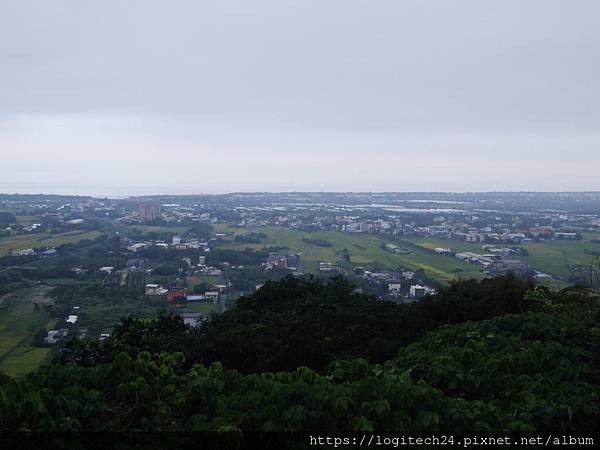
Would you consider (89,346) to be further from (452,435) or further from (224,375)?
(452,435)

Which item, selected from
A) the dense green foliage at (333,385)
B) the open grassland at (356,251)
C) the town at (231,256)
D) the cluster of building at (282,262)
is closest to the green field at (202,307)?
the town at (231,256)

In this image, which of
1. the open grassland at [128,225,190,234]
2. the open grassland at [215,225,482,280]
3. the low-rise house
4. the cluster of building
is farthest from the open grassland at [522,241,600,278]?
the open grassland at [128,225,190,234]

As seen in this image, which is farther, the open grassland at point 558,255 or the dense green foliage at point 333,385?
the open grassland at point 558,255

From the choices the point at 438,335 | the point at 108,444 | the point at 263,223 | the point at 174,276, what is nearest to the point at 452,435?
the point at 108,444

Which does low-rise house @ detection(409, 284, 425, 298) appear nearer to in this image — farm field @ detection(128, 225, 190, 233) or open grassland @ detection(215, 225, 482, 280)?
open grassland @ detection(215, 225, 482, 280)

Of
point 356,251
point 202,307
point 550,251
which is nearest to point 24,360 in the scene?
point 202,307

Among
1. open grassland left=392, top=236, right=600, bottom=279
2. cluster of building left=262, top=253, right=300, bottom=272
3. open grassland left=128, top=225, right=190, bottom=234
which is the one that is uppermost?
open grassland left=128, top=225, right=190, bottom=234

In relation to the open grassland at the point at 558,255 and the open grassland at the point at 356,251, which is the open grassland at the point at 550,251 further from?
the open grassland at the point at 356,251
